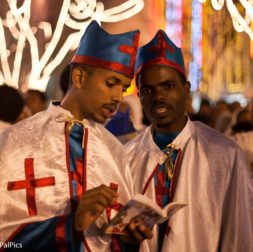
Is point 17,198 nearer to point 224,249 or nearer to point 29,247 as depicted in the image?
point 29,247

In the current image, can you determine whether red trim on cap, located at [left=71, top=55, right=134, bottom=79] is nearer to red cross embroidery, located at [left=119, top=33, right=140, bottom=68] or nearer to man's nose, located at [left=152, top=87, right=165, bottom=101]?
red cross embroidery, located at [left=119, top=33, right=140, bottom=68]

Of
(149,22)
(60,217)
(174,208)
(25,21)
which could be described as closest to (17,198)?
(60,217)

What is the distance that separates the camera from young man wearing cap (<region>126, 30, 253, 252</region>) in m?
5.25

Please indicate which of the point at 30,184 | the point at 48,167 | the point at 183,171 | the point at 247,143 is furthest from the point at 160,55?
the point at 247,143

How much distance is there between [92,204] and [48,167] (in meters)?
0.50

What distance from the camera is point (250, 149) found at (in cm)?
742

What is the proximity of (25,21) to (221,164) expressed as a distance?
1947 mm

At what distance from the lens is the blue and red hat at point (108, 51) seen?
450cm

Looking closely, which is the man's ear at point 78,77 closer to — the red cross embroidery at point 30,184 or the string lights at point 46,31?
the red cross embroidery at point 30,184

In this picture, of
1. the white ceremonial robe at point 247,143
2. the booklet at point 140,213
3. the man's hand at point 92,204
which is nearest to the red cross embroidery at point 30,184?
the man's hand at point 92,204

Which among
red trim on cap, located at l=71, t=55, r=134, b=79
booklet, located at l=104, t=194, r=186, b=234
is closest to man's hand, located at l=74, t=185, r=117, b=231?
booklet, located at l=104, t=194, r=186, b=234

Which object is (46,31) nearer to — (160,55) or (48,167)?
(160,55)

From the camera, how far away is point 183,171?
212 inches

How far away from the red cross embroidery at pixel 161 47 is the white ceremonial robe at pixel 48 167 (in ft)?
3.83
